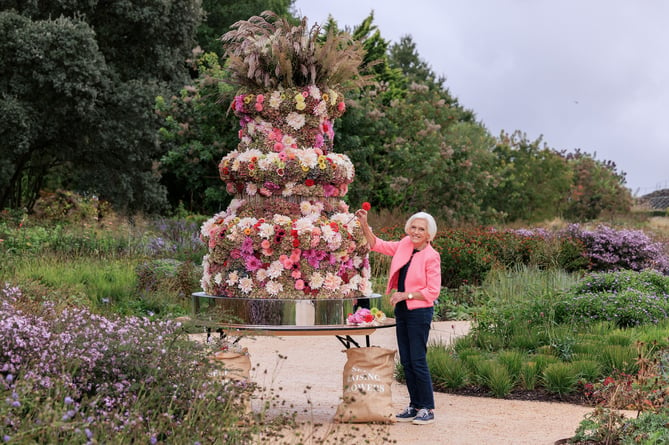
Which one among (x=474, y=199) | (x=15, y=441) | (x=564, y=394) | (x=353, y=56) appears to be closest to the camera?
(x=15, y=441)

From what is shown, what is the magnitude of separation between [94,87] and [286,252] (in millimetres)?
17928

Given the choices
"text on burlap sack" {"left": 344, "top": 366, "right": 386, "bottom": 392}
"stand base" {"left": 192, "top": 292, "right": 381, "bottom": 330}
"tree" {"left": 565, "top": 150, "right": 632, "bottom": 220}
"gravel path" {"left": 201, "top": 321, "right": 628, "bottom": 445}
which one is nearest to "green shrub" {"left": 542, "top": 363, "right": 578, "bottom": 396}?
"gravel path" {"left": 201, "top": 321, "right": 628, "bottom": 445}

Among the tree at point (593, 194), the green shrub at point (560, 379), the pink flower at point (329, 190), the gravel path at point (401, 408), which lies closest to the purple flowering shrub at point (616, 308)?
the green shrub at point (560, 379)

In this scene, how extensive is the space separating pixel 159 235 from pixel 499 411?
1170 cm

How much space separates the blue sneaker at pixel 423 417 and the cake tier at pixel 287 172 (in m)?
1.88

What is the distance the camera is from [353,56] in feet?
23.8

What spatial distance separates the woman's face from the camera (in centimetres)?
654

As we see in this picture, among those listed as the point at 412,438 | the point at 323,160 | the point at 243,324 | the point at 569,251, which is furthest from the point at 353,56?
the point at 569,251

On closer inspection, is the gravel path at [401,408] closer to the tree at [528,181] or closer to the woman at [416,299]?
the woman at [416,299]

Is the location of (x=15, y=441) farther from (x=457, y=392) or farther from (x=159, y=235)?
(x=159, y=235)

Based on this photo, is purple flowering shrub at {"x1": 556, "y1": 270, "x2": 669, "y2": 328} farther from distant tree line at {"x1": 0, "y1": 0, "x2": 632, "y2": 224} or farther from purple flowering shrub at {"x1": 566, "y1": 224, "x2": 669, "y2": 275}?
distant tree line at {"x1": 0, "y1": 0, "x2": 632, "y2": 224}

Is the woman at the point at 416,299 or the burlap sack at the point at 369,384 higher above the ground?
the woman at the point at 416,299

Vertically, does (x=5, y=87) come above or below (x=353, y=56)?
above

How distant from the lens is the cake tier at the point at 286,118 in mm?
6926
